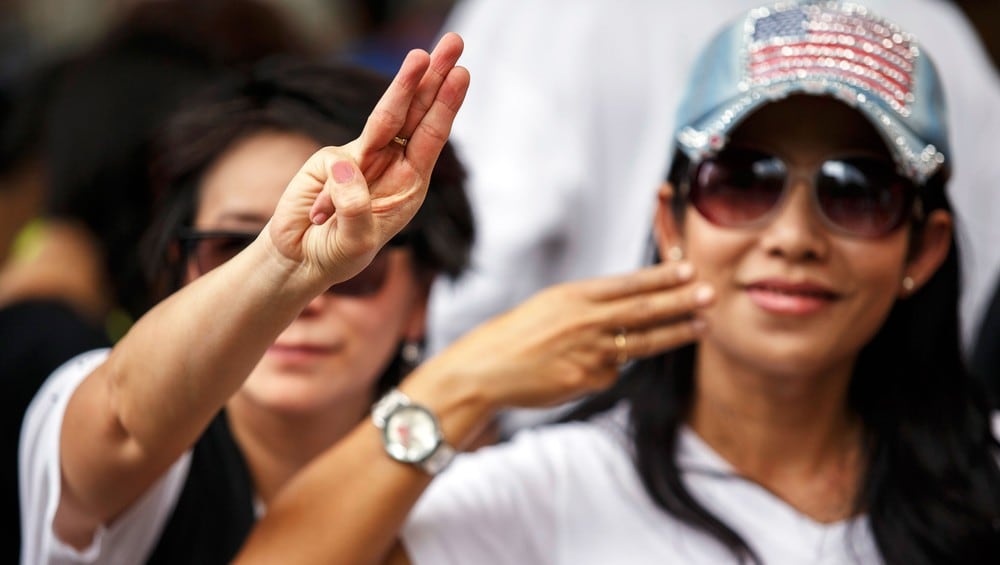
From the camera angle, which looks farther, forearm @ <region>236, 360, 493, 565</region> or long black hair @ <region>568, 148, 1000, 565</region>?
long black hair @ <region>568, 148, 1000, 565</region>

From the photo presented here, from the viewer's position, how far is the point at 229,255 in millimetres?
2348

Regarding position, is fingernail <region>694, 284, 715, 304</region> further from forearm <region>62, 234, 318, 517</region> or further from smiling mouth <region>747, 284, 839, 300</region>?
forearm <region>62, 234, 318, 517</region>

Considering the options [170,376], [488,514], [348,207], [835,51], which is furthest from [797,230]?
[170,376]

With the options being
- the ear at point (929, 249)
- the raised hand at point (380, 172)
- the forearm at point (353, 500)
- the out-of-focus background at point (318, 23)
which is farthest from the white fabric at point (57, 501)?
the out-of-focus background at point (318, 23)

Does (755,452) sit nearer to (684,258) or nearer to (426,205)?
(684,258)

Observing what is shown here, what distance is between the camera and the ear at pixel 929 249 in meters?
2.41

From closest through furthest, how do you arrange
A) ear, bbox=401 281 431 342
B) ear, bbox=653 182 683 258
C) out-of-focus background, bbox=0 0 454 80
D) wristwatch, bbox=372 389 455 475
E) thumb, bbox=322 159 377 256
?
thumb, bbox=322 159 377 256, wristwatch, bbox=372 389 455 475, ear, bbox=653 182 683 258, ear, bbox=401 281 431 342, out-of-focus background, bbox=0 0 454 80

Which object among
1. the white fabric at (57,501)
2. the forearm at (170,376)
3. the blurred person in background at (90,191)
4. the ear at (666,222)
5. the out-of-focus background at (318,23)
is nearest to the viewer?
the forearm at (170,376)

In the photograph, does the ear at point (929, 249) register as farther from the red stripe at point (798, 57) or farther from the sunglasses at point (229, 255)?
the sunglasses at point (229, 255)

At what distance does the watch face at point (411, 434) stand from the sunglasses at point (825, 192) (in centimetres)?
56

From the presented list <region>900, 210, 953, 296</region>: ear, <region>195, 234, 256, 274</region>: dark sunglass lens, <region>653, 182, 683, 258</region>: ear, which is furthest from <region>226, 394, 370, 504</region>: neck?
<region>900, 210, 953, 296</region>: ear

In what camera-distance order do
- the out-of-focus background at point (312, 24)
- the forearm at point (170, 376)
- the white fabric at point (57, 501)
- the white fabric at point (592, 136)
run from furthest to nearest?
the out-of-focus background at point (312, 24), the white fabric at point (592, 136), the white fabric at point (57, 501), the forearm at point (170, 376)

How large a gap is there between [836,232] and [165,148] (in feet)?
4.00

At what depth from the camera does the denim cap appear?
7.40ft
